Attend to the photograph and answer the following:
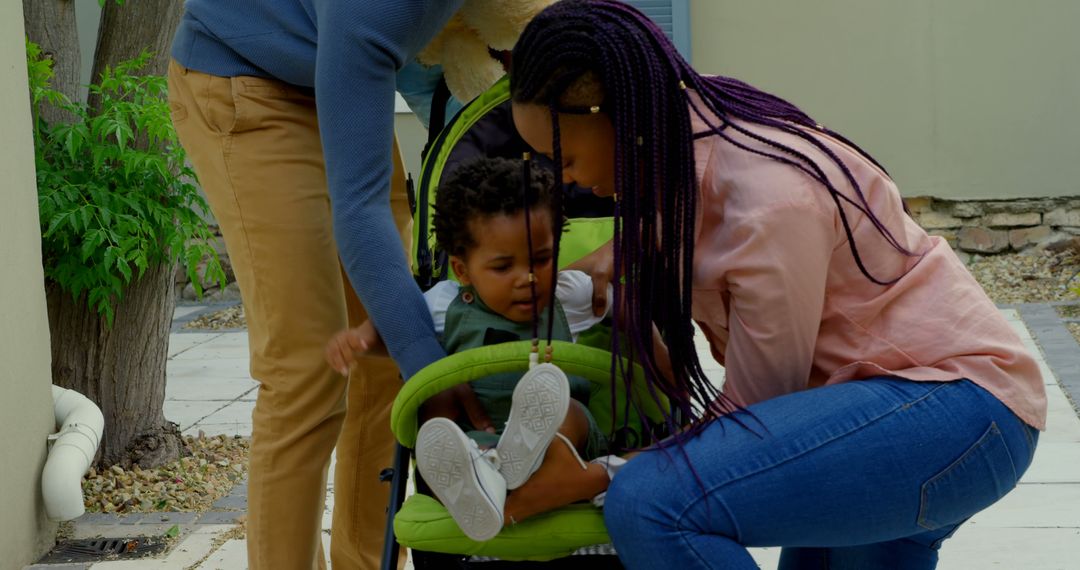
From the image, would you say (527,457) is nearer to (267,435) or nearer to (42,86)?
(267,435)

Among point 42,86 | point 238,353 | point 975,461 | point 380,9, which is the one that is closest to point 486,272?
point 380,9

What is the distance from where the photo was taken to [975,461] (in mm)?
1875

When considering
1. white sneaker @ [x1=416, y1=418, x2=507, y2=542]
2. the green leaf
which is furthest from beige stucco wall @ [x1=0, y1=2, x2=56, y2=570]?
white sneaker @ [x1=416, y1=418, x2=507, y2=542]

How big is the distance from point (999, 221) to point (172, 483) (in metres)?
5.42

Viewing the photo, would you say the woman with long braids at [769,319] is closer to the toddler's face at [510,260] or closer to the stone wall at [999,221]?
the toddler's face at [510,260]

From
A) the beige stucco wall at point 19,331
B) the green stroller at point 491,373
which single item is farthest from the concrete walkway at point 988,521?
the green stroller at point 491,373

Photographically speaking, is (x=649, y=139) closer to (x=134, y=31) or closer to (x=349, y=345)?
(x=349, y=345)

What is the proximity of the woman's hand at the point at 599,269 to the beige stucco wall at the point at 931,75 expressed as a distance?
207 inches

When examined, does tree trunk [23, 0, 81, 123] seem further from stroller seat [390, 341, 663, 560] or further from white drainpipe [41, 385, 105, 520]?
stroller seat [390, 341, 663, 560]

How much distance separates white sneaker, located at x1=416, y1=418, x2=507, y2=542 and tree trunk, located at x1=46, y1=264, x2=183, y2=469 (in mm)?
2765

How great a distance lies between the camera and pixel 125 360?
173 inches

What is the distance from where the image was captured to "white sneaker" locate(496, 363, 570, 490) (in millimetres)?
1871

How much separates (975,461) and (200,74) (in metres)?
1.70

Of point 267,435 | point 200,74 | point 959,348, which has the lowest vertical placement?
point 267,435
